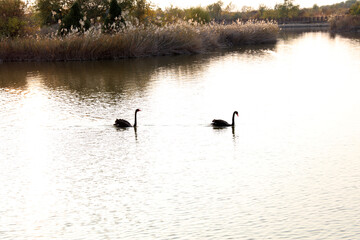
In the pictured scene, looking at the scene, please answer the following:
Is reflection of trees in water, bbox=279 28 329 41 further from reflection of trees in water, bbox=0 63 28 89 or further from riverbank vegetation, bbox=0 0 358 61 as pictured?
reflection of trees in water, bbox=0 63 28 89

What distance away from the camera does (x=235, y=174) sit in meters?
9.14

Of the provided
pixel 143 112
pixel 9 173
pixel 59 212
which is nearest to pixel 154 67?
pixel 143 112

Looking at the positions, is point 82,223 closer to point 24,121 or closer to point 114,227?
point 114,227

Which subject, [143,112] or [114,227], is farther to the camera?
[143,112]

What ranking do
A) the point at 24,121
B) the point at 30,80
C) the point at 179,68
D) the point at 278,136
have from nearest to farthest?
the point at 278,136
the point at 24,121
the point at 30,80
the point at 179,68

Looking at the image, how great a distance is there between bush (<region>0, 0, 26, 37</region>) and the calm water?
46.5ft

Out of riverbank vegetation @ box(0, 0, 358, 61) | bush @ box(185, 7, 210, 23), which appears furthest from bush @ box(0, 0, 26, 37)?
bush @ box(185, 7, 210, 23)

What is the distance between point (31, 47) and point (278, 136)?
21.5 meters

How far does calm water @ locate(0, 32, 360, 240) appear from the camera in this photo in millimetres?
7129

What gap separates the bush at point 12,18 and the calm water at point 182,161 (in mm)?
14159

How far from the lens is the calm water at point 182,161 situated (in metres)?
7.13

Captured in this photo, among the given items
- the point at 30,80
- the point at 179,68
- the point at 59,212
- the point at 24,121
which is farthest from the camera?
the point at 179,68

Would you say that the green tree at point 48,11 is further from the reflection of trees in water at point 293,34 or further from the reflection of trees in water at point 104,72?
the reflection of trees in water at point 293,34

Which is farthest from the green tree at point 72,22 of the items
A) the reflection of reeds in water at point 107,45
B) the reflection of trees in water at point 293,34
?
the reflection of trees in water at point 293,34
